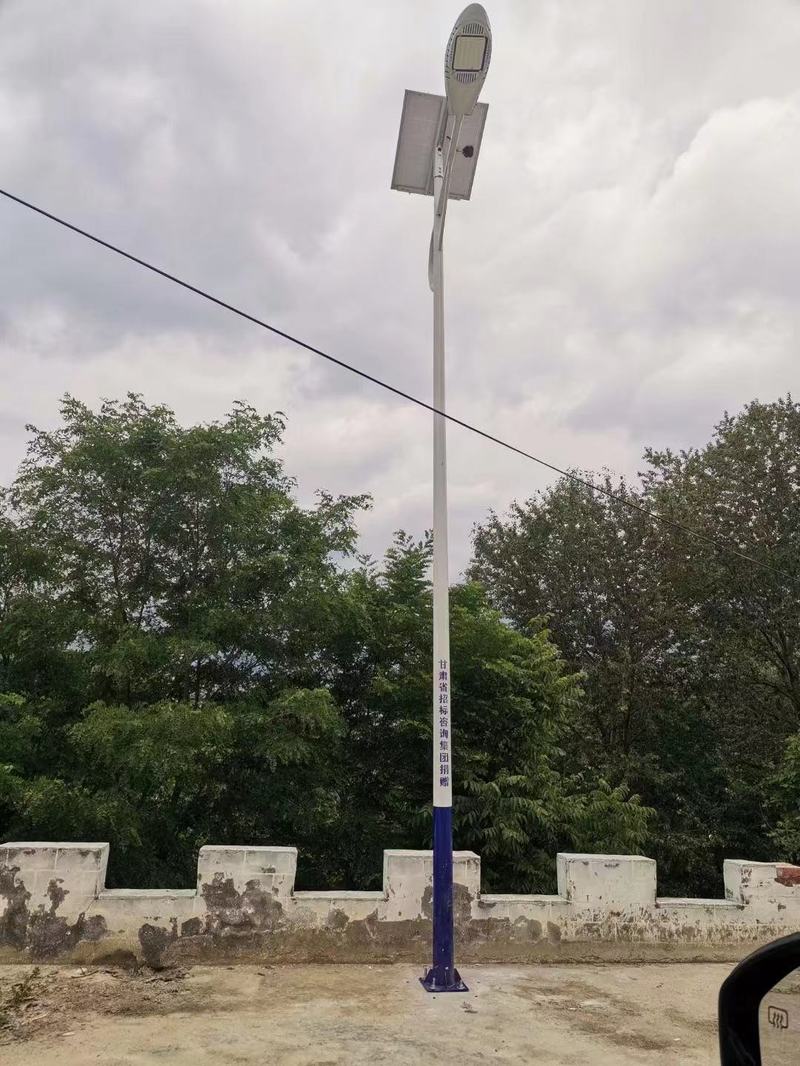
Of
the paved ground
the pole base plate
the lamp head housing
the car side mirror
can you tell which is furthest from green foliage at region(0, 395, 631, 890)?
the car side mirror

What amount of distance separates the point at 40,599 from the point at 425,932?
5884 millimetres

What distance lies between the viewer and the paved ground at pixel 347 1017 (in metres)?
3.78

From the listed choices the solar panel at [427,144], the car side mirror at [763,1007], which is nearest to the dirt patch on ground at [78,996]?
the car side mirror at [763,1007]

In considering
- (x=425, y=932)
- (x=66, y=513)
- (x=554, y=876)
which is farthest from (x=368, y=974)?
(x=66, y=513)

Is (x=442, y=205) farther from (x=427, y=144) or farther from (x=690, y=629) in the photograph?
(x=690, y=629)

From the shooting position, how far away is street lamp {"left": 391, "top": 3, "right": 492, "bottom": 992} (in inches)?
201

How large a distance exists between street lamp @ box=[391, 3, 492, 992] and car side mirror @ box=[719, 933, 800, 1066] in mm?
3917

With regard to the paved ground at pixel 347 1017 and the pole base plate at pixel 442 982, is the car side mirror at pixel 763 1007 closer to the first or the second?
the paved ground at pixel 347 1017

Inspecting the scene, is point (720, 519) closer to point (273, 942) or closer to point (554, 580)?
point (554, 580)

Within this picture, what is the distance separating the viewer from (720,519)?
16.1m

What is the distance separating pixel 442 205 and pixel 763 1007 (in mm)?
6315

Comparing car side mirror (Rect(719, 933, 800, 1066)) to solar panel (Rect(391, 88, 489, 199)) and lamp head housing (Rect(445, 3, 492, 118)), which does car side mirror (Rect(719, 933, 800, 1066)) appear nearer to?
lamp head housing (Rect(445, 3, 492, 118))

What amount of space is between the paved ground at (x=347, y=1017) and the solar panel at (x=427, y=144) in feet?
21.7

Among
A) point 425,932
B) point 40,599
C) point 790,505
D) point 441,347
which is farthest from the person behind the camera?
point 790,505
